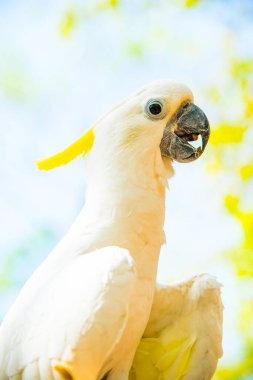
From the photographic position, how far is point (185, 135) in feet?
10.1

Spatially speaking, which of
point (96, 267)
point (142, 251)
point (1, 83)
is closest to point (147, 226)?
point (142, 251)

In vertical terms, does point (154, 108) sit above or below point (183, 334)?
above

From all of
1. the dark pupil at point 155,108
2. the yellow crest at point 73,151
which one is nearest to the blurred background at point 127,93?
the yellow crest at point 73,151

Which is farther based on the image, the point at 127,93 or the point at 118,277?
the point at 127,93

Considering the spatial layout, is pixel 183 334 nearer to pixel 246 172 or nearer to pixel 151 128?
pixel 151 128

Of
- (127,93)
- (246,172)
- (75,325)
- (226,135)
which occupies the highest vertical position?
(127,93)

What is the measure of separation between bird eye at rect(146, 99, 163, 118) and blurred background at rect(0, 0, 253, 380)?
6.69ft

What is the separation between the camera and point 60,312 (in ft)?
7.40

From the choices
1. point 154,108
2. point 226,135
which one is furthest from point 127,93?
point 154,108

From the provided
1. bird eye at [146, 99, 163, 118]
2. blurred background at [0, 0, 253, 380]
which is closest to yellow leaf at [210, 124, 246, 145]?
blurred background at [0, 0, 253, 380]

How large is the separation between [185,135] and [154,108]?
205 millimetres

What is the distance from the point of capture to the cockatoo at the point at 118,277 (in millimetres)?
2188

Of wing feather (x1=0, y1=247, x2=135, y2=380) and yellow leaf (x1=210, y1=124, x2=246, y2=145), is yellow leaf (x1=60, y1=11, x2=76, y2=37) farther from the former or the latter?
wing feather (x1=0, y1=247, x2=135, y2=380)

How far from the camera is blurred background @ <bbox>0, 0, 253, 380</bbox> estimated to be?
17.1 feet
